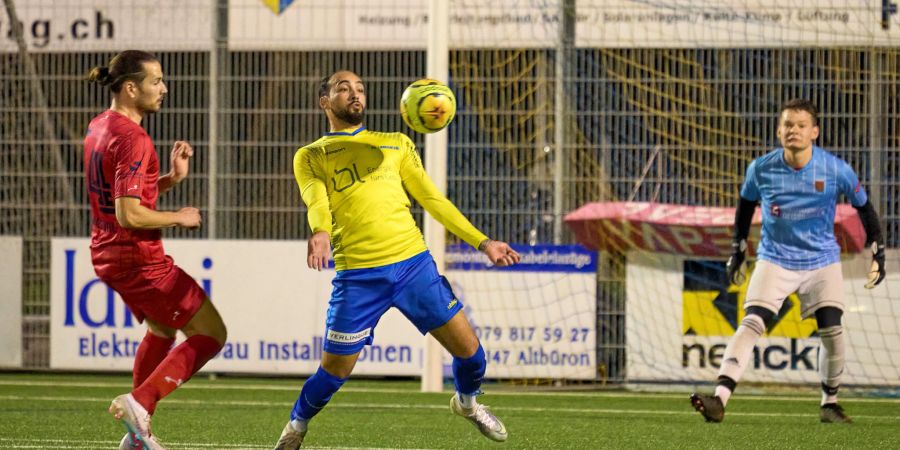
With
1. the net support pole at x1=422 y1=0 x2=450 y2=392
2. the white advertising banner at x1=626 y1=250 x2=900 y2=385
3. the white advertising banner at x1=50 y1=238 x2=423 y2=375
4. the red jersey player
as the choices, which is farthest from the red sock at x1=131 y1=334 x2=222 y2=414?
the white advertising banner at x1=626 y1=250 x2=900 y2=385

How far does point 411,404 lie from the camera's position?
384 inches

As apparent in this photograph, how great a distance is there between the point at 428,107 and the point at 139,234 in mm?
1464

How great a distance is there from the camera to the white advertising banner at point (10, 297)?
11844 mm

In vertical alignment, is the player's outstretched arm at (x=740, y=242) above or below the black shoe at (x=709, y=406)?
above

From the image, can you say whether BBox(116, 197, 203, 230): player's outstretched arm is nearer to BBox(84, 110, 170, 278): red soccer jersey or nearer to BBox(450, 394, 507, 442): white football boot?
BBox(84, 110, 170, 278): red soccer jersey

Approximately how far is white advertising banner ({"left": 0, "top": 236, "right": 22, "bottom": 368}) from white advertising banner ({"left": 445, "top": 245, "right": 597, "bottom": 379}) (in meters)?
3.66

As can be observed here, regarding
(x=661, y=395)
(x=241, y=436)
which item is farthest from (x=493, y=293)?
(x=241, y=436)

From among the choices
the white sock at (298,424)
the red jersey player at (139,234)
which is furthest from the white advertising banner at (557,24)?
the white sock at (298,424)

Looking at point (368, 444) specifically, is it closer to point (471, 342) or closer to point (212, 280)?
point (471, 342)

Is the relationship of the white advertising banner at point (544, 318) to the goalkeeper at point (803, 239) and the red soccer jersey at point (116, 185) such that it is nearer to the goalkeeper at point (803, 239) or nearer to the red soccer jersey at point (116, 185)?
the goalkeeper at point (803, 239)

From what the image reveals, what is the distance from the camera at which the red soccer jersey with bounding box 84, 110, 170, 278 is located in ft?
20.4

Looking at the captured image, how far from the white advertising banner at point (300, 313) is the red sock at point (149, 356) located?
15.1ft

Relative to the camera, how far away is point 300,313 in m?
11.5

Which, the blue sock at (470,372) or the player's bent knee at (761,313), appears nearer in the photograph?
the blue sock at (470,372)
